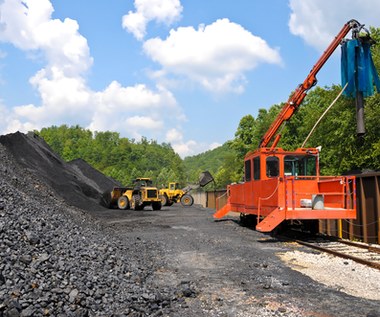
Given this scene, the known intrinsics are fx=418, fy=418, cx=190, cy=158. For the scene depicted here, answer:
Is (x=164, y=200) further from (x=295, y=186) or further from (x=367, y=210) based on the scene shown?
(x=367, y=210)

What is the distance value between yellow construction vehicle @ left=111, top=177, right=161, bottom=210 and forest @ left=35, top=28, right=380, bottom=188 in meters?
13.0

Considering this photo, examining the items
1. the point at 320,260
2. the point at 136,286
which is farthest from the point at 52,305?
the point at 320,260

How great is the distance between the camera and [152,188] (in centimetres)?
3152

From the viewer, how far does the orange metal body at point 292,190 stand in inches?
472

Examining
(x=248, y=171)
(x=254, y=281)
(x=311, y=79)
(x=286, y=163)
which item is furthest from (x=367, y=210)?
(x=254, y=281)

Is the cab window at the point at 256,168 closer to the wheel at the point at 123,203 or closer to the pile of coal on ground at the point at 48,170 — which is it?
the pile of coal on ground at the point at 48,170

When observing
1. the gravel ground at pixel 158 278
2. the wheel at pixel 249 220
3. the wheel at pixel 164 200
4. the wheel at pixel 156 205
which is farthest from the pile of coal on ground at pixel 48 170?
the gravel ground at pixel 158 278

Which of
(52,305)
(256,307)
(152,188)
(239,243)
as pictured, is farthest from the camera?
(152,188)

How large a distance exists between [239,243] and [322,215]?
2552 millimetres

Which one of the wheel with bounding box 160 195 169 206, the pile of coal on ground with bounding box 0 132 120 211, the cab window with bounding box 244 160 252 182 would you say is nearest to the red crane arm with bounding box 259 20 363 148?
the cab window with bounding box 244 160 252 182

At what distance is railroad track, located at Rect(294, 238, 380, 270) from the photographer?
8.69 m

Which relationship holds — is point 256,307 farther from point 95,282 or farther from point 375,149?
point 375,149

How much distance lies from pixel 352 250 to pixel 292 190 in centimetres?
Result: 254

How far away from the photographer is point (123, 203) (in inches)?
1251
